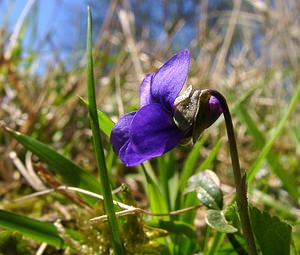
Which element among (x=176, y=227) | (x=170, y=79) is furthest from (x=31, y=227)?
(x=170, y=79)

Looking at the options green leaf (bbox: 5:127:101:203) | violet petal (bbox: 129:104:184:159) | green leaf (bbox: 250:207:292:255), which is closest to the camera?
violet petal (bbox: 129:104:184:159)

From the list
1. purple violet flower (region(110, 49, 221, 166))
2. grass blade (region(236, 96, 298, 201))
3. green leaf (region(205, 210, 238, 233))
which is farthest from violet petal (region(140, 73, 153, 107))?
grass blade (region(236, 96, 298, 201))

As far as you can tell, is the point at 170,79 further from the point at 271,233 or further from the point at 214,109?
the point at 271,233

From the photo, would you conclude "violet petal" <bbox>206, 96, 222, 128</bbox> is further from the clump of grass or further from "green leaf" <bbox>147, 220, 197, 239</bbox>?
"green leaf" <bbox>147, 220, 197, 239</bbox>

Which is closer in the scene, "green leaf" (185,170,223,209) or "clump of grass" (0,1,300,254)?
"green leaf" (185,170,223,209)

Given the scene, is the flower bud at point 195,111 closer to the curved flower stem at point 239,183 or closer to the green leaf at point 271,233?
the curved flower stem at point 239,183

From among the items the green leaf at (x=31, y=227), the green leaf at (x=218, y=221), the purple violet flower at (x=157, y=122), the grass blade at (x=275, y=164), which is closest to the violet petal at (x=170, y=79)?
the purple violet flower at (x=157, y=122)

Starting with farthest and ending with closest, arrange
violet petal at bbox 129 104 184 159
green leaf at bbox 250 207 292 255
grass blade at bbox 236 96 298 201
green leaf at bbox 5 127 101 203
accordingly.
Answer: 1. grass blade at bbox 236 96 298 201
2. green leaf at bbox 5 127 101 203
3. green leaf at bbox 250 207 292 255
4. violet petal at bbox 129 104 184 159
